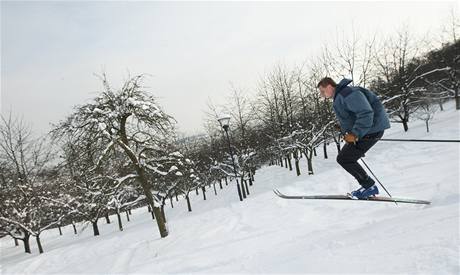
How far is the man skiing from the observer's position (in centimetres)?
448

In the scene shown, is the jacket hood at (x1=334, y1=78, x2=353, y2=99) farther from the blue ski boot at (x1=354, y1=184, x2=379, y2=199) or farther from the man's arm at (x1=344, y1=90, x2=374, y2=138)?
the blue ski boot at (x1=354, y1=184, x2=379, y2=199)

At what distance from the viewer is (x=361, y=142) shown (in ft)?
16.1

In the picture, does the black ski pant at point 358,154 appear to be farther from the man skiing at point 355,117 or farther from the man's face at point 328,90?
the man's face at point 328,90

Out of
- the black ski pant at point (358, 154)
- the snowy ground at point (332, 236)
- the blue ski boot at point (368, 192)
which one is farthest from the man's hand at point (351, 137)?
the snowy ground at point (332, 236)

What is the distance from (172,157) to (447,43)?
33.0 m

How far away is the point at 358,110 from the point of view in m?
4.48

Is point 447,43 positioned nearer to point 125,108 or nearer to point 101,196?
point 125,108

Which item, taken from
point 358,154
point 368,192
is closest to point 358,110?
point 358,154

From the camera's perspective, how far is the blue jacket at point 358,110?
447 centimetres

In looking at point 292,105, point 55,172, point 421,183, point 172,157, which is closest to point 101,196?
point 55,172

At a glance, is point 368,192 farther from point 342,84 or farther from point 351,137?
point 342,84

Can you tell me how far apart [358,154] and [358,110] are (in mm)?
957

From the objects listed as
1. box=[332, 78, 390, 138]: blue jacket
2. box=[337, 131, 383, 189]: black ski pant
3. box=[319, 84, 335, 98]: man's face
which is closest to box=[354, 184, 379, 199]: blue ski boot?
box=[337, 131, 383, 189]: black ski pant

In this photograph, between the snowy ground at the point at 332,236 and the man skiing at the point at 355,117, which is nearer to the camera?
the snowy ground at the point at 332,236
